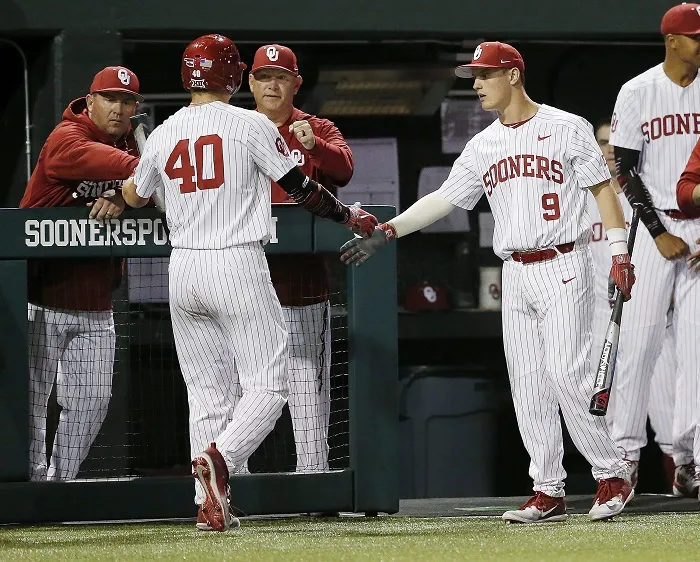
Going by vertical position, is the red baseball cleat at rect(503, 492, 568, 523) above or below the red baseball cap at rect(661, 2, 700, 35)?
below

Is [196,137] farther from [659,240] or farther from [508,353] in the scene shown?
[659,240]

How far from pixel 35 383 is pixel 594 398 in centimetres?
218

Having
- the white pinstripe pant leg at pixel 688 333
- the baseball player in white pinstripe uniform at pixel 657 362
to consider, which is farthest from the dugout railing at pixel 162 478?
the baseball player in white pinstripe uniform at pixel 657 362

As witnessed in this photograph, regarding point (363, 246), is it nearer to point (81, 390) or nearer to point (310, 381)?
point (310, 381)

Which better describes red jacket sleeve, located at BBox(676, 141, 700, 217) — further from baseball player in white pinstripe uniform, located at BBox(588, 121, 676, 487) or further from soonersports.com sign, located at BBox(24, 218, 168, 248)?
soonersports.com sign, located at BBox(24, 218, 168, 248)

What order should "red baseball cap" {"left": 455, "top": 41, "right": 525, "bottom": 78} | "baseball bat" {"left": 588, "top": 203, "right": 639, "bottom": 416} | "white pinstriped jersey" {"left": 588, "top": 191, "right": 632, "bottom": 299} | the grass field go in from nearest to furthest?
1. the grass field
2. "baseball bat" {"left": 588, "top": 203, "right": 639, "bottom": 416}
3. "red baseball cap" {"left": 455, "top": 41, "right": 525, "bottom": 78}
4. "white pinstriped jersey" {"left": 588, "top": 191, "right": 632, "bottom": 299}

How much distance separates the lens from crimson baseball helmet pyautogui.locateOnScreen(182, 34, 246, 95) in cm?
488

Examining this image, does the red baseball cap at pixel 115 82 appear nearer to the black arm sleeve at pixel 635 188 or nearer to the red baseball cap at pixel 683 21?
the black arm sleeve at pixel 635 188

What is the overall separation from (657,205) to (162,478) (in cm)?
237

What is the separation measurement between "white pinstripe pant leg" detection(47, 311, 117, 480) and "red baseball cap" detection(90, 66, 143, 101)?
91 cm

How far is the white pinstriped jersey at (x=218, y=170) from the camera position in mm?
4805

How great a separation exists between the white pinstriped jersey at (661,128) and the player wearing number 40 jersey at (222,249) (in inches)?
64.3

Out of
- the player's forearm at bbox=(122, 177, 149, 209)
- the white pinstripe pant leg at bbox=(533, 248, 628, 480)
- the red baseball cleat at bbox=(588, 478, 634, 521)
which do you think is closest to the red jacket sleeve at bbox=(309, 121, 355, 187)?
the player's forearm at bbox=(122, 177, 149, 209)

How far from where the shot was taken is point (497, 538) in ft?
15.0
